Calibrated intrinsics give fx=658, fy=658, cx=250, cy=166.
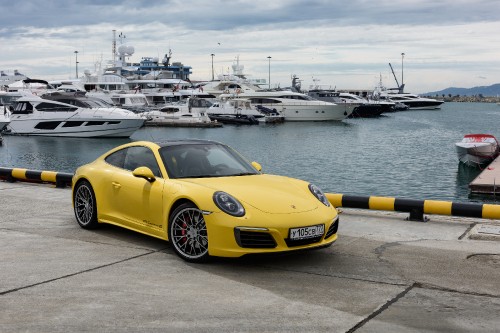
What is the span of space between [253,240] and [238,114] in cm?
6432

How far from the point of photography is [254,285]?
19.7ft

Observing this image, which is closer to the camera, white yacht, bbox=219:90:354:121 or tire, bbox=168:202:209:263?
tire, bbox=168:202:209:263

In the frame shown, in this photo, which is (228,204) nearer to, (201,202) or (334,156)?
(201,202)

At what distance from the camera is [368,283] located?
19.9 ft

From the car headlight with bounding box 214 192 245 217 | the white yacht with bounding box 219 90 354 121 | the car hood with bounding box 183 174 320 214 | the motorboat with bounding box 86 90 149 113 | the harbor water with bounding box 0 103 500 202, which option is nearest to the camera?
the car headlight with bounding box 214 192 245 217

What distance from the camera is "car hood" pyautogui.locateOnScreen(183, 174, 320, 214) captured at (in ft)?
22.0

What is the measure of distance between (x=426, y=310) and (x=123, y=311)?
2401 mm

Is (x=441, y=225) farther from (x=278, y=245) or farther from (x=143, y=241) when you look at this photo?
(x=143, y=241)

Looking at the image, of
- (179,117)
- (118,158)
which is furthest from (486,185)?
(179,117)

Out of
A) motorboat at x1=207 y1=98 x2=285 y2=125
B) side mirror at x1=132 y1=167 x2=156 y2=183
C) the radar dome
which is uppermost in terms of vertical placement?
the radar dome

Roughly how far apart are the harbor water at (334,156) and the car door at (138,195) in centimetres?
1370

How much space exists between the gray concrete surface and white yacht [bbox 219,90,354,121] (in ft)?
223

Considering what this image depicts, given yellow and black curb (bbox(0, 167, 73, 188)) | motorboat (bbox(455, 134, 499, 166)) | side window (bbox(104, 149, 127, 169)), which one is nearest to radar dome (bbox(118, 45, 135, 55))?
motorboat (bbox(455, 134, 499, 166))

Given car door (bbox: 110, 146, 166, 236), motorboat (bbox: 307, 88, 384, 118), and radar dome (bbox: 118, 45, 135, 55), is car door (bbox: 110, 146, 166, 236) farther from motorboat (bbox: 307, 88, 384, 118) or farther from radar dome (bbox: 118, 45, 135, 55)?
radar dome (bbox: 118, 45, 135, 55)
